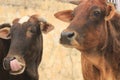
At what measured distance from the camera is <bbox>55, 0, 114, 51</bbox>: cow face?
6.23m

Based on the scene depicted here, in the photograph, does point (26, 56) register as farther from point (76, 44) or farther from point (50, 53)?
point (50, 53)

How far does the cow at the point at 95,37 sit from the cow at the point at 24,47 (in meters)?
0.51

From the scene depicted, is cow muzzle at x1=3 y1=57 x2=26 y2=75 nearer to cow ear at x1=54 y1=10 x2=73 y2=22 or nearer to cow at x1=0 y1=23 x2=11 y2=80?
cow at x1=0 y1=23 x2=11 y2=80

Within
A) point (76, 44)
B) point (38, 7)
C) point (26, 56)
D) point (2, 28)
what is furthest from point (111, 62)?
point (38, 7)

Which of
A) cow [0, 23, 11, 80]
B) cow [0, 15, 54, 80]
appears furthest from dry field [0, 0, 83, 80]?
cow [0, 15, 54, 80]

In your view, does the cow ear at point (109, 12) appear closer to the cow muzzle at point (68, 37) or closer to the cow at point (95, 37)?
the cow at point (95, 37)

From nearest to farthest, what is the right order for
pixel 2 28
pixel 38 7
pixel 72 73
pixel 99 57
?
1. pixel 99 57
2. pixel 2 28
3. pixel 72 73
4. pixel 38 7

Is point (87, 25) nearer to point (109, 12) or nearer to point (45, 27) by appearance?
point (109, 12)

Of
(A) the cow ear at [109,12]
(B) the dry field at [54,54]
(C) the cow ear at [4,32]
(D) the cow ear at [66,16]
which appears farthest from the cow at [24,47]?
(B) the dry field at [54,54]

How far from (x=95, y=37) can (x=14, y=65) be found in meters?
1.26

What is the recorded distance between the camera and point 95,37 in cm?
648

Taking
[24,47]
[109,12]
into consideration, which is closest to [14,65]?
[24,47]

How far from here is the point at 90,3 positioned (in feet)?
21.7

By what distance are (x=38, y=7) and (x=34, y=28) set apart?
25.8ft
